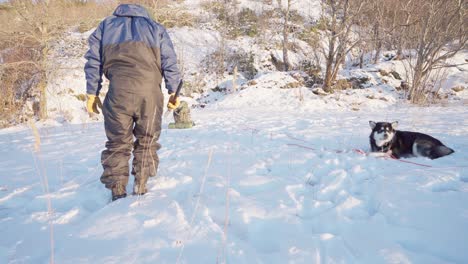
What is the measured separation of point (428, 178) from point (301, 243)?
182 cm

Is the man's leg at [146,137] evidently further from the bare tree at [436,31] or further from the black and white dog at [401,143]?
the bare tree at [436,31]

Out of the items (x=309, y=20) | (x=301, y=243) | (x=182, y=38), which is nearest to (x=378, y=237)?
(x=301, y=243)

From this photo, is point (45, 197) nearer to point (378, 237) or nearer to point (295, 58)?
point (378, 237)

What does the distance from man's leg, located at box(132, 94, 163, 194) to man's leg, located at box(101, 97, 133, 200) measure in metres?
0.10

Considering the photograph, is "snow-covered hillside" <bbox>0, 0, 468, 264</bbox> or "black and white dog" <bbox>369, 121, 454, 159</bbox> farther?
"black and white dog" <bbox>369, 121, 454, 159</bbox>

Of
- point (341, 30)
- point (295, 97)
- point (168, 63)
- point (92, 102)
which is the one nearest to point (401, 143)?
point (168, 63)

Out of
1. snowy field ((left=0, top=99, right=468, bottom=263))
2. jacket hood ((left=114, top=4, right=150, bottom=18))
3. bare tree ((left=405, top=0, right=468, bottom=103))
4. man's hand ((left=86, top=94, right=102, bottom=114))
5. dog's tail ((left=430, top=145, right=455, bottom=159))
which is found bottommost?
snowy field ((left=0, top=99, right=468, bottom=263))

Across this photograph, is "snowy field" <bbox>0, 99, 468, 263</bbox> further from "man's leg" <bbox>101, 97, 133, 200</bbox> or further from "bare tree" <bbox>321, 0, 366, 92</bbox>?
"bare tree" <bbox>321, 0, 366, 92</bbox>

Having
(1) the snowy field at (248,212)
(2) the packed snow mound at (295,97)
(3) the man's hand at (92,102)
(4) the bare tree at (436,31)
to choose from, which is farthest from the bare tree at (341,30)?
(3) the man's hand at (92,102)

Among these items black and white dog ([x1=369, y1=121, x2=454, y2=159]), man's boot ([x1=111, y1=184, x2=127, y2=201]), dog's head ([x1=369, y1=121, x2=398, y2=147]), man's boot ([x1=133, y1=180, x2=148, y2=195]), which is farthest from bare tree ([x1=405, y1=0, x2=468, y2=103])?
man's boot ([x1=111, y1=184, x2=127, y2=201])

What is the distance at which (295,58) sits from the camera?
51.6 feet

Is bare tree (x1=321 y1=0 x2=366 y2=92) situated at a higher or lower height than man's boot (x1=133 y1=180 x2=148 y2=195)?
higher

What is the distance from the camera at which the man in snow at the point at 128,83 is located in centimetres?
214

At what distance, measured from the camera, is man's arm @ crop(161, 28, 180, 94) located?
2349mm
